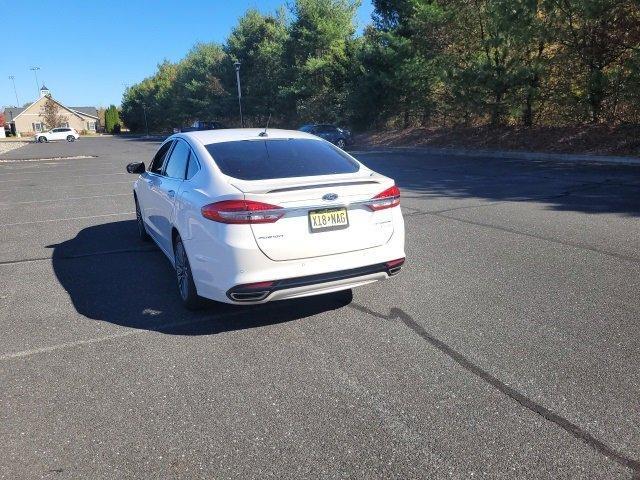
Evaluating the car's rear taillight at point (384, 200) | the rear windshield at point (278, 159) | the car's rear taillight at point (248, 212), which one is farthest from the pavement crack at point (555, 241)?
the car's rear taillight at point (248, 212)

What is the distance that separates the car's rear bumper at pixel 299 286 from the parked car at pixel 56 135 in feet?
229

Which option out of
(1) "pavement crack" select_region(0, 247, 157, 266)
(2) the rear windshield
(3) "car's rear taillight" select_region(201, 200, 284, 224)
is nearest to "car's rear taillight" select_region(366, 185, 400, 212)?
(2) the rear windshield

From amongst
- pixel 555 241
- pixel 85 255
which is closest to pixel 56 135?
pixel 85 255

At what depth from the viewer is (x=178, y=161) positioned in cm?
518

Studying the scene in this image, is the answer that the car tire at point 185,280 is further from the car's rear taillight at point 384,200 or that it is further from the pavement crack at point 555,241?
the pavement crack at point 555,241

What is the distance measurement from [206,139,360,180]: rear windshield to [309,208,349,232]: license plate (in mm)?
494

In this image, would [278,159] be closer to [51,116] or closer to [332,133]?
[332,133]

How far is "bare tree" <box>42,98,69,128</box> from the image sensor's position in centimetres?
9488

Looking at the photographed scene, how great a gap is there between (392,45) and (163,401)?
27.0 meters

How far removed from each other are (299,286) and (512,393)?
1643mm

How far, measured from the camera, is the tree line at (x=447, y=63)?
1748 cm

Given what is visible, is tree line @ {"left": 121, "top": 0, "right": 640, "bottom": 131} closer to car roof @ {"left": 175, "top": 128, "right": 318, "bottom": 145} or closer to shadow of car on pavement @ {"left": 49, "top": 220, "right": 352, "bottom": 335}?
car roof @ {"left": 175, "top": 128, "right": 318, "bottom": 145}

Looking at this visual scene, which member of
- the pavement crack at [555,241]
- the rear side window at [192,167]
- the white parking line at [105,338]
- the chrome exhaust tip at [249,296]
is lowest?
the pavement crack at [555,241]

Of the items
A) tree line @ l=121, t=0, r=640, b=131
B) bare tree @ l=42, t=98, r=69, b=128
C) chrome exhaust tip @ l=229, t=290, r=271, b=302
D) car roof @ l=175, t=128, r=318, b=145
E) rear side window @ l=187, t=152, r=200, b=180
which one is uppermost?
bare tree @ l=42, t=98, r=69, b=128
